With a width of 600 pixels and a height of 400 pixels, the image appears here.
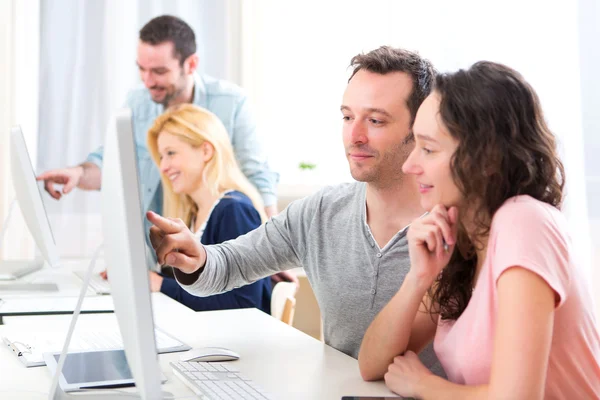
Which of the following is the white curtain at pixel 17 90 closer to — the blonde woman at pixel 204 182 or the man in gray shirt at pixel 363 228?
the blonde woman at pixel 204 182

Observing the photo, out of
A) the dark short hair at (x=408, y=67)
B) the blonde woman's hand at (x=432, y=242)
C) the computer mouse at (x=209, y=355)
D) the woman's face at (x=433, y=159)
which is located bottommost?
the computer mouse at (x=209, y=355)

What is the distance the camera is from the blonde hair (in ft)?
9.35

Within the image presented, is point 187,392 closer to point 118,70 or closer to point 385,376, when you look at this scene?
point 385,376

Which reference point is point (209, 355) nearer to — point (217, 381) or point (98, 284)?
point (217, 381)

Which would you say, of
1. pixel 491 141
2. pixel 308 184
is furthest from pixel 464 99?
pixel 308 184

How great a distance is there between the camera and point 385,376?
4.64 ft

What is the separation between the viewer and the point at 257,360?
5.25 feet

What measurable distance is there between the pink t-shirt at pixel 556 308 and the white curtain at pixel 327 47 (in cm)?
292

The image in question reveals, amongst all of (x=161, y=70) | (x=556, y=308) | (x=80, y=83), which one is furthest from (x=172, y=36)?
(x=556, y=308)

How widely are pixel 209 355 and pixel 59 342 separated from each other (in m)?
0.37

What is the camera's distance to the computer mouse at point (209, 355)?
1551mm

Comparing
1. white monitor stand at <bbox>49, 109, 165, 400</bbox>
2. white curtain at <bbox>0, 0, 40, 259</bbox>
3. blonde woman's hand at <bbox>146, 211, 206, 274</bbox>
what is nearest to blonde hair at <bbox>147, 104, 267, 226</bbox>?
blonde woman's hand at <bbox>146, 211, 206, 274</bbox>

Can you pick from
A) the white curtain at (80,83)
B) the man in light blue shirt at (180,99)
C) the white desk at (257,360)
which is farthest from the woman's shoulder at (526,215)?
the white curtain at (80,83)

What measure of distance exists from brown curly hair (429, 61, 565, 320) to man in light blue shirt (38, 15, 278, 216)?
2.19 m
